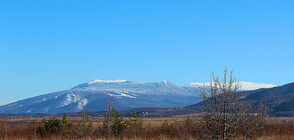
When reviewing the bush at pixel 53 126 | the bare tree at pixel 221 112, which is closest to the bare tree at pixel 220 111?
the bare tree at pixel 221 112

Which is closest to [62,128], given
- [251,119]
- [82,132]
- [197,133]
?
[82,132]

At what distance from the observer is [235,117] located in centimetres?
A: 1603

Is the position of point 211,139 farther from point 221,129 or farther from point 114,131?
point 114,131

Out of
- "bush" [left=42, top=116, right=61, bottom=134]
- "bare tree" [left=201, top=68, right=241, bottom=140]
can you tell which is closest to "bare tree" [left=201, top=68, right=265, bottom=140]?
"bare tree" [left=201, top=68, right=241, bottom=140]

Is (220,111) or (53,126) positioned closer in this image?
(220,111)

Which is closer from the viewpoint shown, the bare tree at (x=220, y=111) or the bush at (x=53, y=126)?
the bare tree at (x=220, y=111)

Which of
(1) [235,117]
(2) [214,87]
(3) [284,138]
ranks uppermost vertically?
(2) [214,87]

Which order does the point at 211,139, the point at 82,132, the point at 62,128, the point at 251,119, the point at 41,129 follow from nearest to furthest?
the point at 211,139 → the point at 251,119 → the point at 82,132 → the point at 62,128 → the point at 41,129

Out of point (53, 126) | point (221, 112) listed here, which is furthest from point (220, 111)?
point (53, 126)

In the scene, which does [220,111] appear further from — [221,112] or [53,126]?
[53,126]

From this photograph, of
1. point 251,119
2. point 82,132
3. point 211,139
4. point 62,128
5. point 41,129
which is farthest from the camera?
point 41,129

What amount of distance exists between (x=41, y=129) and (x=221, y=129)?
2454 cm

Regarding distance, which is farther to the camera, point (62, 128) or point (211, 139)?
point (62, 128)

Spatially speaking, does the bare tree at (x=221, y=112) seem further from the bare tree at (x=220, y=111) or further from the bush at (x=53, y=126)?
the bush at (x=53, y=126)
